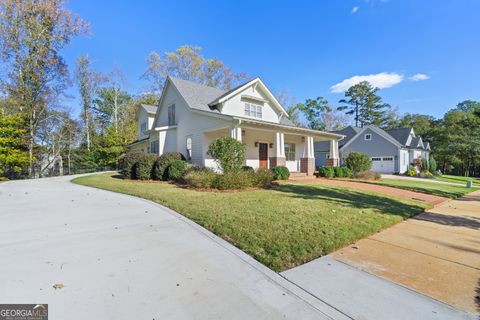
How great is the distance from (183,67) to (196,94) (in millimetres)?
15100

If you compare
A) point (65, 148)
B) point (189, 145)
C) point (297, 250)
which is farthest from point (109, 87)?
point (297, 250)

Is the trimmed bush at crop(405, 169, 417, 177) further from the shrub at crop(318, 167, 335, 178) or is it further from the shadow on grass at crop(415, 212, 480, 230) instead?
the shadow on grass at crop(415, 212, 480, 230)

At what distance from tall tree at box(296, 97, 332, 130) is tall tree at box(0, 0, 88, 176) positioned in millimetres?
33894

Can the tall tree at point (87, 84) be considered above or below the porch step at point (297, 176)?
above

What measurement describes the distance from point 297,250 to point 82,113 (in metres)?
32.8

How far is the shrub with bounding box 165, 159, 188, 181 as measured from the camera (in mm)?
11719

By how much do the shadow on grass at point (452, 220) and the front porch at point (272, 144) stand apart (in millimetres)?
7659

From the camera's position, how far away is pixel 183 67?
2836 cm

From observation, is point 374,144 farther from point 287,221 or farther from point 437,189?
point 287,221

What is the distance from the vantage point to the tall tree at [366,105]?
43.2m

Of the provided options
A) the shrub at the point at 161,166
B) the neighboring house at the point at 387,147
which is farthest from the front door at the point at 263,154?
the neighboring house at the point at 387,147

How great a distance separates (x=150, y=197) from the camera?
7.09 meters

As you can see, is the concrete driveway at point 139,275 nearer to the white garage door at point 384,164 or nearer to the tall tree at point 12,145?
the tall tree at point 12,145

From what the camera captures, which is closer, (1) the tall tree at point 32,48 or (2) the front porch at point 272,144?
(2) the front porch at point 272,144
